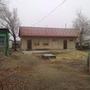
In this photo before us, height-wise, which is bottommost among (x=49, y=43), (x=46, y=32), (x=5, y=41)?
(x=49, y=43)

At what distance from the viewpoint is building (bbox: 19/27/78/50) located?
37497 millimetres

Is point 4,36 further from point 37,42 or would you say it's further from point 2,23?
point 2,23

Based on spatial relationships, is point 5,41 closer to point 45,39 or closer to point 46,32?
point 45,39

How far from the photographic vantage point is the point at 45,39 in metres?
38.1

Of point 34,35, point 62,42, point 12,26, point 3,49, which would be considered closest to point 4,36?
point 3,49

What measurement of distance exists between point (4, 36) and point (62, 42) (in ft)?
56.9

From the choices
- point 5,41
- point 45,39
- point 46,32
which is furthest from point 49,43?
point 5,41

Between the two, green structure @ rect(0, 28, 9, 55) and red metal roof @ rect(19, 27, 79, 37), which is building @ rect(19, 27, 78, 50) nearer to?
red metal roof @ rect(19, 27, 79, 37)

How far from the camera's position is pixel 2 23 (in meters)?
46.9

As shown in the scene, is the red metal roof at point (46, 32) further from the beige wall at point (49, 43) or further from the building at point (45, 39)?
the beige wall at point (49, 43)

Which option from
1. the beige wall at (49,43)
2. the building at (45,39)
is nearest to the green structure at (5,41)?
the building at (45,39)

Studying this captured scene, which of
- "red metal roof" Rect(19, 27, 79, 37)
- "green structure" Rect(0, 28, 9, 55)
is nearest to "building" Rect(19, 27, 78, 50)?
"red metal roof" Rect(19, 27, 79, 37)

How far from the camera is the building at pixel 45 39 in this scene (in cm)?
3750

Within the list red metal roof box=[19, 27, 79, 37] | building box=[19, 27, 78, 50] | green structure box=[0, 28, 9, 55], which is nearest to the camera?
green structure box=[0, 28, 9, 55]
